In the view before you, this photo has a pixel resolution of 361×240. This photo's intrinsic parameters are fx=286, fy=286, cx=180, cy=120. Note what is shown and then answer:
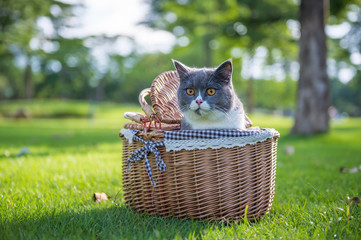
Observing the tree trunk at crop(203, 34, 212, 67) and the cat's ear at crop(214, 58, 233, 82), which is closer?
the cat's ear at crop(214, 58, 233, 82)

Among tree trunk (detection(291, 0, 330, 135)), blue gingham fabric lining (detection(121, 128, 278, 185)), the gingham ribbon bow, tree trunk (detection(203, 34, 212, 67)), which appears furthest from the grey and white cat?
tree trunk (detection(203, 34, 212, 67))

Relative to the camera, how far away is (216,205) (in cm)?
186

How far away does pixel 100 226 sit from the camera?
A: 1.76m

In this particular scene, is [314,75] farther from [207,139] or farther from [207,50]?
[207,50]

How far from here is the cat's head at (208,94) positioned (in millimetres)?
1945

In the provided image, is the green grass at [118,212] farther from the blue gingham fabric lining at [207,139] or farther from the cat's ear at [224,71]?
the cat's ear at [224,71]

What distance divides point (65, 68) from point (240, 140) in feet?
102

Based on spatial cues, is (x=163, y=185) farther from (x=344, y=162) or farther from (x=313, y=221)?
(x=344, y=162)

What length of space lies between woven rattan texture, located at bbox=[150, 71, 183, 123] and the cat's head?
1.02 feet

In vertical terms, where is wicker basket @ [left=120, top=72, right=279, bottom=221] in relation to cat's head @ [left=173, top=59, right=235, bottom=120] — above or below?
below

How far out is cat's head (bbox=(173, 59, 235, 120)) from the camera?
6.38ft

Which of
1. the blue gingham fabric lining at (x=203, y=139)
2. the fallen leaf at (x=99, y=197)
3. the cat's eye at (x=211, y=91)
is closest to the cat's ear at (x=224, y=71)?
the cat's eye at (x=211, y=91)

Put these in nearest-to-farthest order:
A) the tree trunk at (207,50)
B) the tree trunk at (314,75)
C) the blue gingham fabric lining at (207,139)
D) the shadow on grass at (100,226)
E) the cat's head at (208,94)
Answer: the shadow on grass at (100,226) < the blue gingham fabric lining at (207,139) < the cat's head at (208,94) < the tree trunk at (314,75) < the tree trunk at (207,50)

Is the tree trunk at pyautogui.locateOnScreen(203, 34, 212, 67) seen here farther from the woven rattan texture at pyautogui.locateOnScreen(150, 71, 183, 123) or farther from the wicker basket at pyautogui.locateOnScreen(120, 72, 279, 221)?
the wicker basket at pyautogui.locateOnScreen(120, 72, 279, 221)
